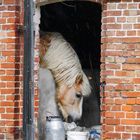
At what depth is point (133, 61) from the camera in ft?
21.0

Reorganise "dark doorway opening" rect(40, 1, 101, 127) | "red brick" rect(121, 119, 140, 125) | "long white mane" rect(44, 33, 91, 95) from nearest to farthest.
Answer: "red brick" rect(121, 119, 140, 125)
"long white mane" rect(44, 33, 91, 95)
"dark doorway opening" rect(40, 1, 101, 127)

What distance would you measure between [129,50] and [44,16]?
1907 mm

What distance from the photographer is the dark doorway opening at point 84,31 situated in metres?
7.77

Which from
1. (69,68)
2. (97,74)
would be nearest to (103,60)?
(69,68)

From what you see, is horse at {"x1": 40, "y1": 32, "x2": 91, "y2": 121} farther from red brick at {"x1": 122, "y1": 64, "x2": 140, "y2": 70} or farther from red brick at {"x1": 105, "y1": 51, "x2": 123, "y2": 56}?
red brick at {"x1": 122, "y1": 64, "x2": 140, "y2": 70}

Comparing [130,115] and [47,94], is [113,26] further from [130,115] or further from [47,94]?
[47,94]

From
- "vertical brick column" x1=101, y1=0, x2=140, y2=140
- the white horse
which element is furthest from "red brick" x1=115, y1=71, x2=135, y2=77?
the white horse

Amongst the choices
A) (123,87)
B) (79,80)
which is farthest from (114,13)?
(79,80)

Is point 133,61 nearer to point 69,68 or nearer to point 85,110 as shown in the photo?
point 69,68

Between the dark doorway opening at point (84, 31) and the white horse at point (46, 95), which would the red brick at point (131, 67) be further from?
the dark doorway opening at point (84, 31)

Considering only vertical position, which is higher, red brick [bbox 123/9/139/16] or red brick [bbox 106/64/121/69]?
red brick [bbox 123/9/139/16]

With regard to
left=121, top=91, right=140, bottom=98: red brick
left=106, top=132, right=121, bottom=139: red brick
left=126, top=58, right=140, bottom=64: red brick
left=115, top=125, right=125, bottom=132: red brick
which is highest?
left=126, top=58, right=140, bottom=64: red brick

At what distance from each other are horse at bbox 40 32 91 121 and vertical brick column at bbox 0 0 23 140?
674 millimetres

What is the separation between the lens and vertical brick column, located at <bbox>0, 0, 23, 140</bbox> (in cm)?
666
